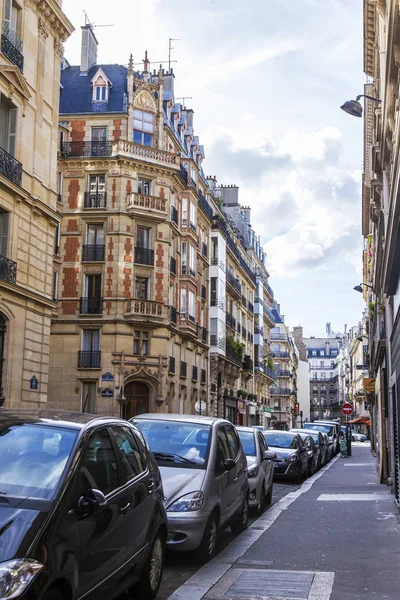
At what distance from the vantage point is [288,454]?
21.6 meters

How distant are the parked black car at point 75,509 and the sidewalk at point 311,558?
117 centimetres

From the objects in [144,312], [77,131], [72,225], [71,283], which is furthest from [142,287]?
[77,131]

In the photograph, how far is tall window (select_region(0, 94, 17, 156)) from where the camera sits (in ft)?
70.2

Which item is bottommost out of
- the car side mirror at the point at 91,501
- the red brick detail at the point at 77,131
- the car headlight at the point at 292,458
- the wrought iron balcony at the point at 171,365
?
the car headlight at the point at 292,458

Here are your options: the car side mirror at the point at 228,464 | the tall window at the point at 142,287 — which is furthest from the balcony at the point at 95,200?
the car side mirror at the point at 228,464

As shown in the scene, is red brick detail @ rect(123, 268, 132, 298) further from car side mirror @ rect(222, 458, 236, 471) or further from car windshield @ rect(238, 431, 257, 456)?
car side mirror @ rect(222, 458, 236, 471)

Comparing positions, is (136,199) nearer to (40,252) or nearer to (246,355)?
(40,252)

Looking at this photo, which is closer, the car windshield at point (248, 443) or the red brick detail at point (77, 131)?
the car windshield at point (248, 443)

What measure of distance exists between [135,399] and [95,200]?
34.3 feet

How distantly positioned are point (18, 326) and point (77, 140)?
2230cm

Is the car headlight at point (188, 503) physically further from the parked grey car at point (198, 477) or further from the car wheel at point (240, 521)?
the car wheel at point (240, 521)

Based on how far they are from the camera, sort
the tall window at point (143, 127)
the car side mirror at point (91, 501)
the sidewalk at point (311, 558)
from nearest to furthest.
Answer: the car side mirror at point (91, 501)
the sidewalk at point (311, 558)
the tall window at point (143, 127)

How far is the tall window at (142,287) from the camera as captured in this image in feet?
133

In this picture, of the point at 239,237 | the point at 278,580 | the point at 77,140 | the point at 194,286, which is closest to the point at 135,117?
the point at 77,140
